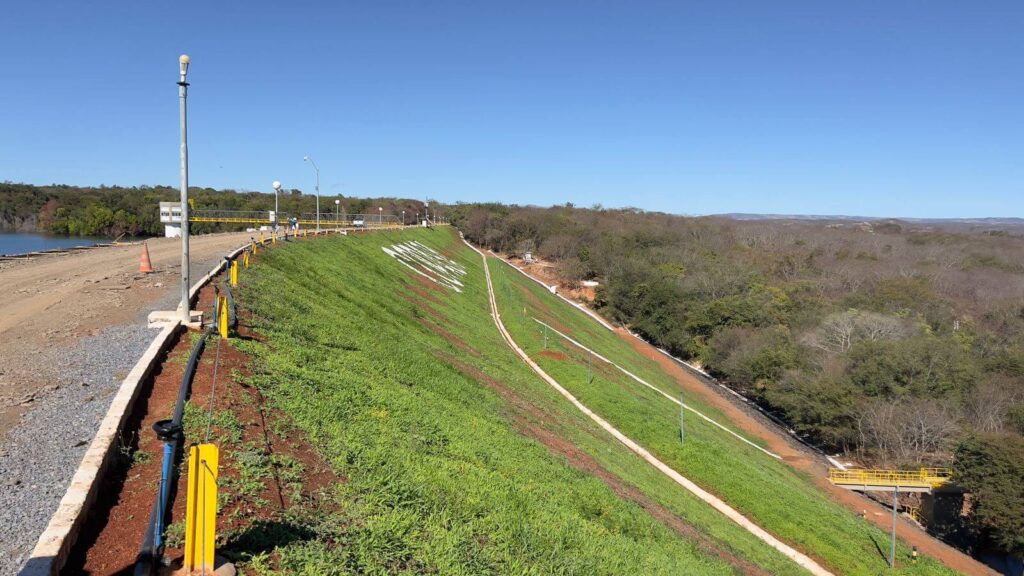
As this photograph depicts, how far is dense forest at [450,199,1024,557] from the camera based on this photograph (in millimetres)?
29812

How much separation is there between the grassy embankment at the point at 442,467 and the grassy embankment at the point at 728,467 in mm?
1367

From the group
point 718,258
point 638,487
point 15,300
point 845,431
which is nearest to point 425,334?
point 638,487

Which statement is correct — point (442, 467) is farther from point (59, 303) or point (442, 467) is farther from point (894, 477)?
point (894, 477)

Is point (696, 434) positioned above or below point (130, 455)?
below

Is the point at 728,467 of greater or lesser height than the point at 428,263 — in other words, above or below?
below

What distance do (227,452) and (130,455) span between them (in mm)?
903

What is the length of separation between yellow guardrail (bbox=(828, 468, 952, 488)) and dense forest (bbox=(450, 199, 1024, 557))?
131 centimetres

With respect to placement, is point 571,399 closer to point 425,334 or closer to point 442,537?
point 425,334

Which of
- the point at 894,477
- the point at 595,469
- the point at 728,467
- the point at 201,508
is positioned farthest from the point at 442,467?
the point at 894,477

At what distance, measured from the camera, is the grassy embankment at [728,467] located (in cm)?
1630

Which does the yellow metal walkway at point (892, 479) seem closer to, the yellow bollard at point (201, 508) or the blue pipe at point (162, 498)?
the yellow bollard at point (201, 508)

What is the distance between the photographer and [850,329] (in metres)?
42.2

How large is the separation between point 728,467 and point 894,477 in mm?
13670

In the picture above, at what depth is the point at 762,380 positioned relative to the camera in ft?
133
